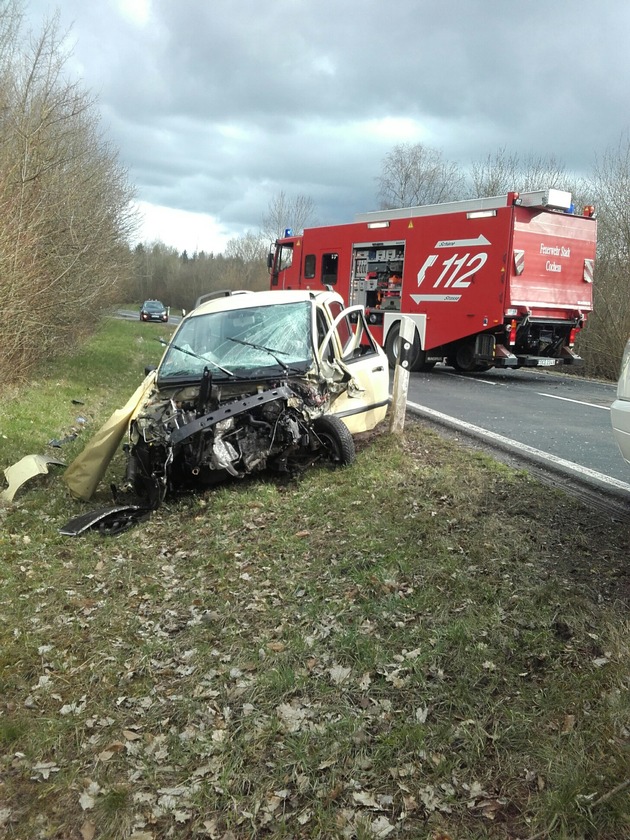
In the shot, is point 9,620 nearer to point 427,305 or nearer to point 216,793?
point 216,793

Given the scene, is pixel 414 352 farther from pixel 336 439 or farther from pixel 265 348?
pixel 336 439

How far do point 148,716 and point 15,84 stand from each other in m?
12.9

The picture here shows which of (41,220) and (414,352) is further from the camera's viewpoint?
(414,352)

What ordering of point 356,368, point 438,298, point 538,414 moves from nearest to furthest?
point 356,368 → point 538,414 → point 438,298

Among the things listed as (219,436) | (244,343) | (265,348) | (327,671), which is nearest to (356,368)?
(265,348)

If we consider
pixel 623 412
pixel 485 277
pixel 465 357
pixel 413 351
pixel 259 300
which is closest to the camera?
pixel 623 412

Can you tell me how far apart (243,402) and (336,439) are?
1167 millimetres

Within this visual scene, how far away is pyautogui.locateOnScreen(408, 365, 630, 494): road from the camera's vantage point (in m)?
6.90

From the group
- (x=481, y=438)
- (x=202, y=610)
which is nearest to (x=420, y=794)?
(x=202, y=610)

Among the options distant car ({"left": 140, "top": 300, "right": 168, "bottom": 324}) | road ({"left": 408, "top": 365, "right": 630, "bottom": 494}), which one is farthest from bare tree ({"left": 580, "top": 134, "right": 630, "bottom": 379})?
distant car ({"left": 140, "top": 300, "right": 168, "bottom": 324})

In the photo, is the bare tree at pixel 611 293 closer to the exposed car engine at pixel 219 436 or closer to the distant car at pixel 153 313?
the exposed car engine at pixel 219 436

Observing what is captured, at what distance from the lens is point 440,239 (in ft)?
50.3

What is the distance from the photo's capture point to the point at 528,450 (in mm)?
7461

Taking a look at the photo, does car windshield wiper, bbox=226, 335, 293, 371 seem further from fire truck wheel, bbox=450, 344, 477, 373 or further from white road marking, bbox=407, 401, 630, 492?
fire truck wheel, bbox=450, 344, 477, 373
